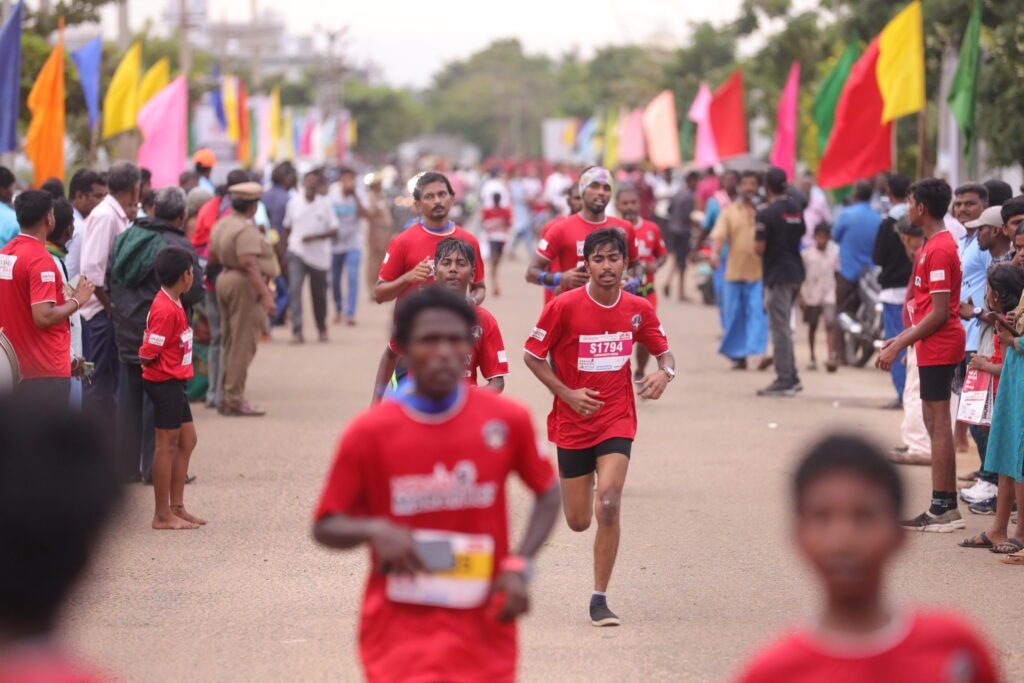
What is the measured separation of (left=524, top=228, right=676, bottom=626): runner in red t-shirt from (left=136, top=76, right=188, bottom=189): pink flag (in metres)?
11.2

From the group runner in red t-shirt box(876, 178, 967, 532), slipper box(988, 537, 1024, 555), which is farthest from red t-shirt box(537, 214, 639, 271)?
slipper box(988, 537, 1024, 555)

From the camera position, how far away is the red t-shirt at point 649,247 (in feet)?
46.2

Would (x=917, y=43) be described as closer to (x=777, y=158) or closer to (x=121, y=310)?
(x=777, y=158)

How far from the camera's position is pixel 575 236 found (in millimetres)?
10656

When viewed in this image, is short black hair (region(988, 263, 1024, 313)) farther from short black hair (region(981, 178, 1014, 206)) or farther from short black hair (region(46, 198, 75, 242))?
short black hair (region(46, 198, 75, 242))

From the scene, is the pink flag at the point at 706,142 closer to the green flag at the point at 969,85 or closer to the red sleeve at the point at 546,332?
the green flag at the point at 969,85

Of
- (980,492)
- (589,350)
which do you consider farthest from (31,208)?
(980,492)

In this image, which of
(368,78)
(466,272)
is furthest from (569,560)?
(368,78)

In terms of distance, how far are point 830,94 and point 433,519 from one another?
16.8 metres

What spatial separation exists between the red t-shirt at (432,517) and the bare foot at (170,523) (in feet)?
18.2

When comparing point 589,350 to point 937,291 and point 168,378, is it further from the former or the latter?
point 168,378

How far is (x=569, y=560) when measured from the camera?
8.87m

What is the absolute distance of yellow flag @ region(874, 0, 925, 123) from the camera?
17.8 meters

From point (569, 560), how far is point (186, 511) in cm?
258
